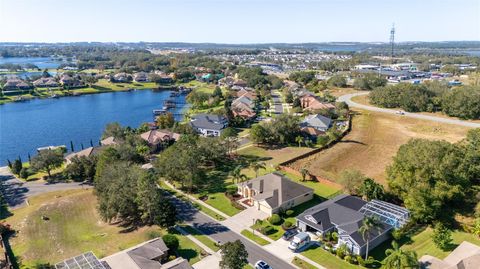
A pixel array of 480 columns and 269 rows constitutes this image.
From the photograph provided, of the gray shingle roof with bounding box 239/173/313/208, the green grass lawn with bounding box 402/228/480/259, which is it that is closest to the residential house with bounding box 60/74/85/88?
the gray shingle roof with bounding box 239/173/313/208

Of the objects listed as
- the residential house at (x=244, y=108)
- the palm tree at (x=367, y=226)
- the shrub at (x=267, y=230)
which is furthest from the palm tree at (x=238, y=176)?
the residential house at (x=244, y=108)

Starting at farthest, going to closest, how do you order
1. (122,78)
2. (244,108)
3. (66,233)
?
(122,78) < (244,108) < (66,233)

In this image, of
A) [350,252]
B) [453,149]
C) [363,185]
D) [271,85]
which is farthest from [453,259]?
[271,85]

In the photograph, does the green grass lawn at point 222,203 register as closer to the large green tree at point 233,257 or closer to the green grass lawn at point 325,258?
the green grass lawn at point 325,258

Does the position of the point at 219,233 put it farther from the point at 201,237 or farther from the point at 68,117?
the point at 68,117

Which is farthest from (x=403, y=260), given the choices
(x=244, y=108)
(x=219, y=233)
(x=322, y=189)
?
(x=244, y=108)

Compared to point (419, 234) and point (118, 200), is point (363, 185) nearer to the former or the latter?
point (419, 234)
